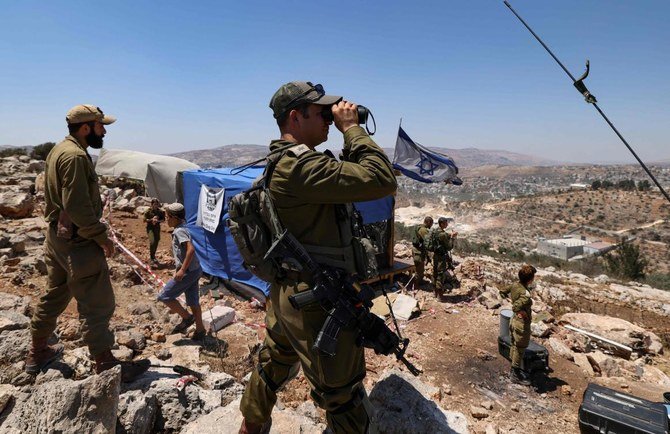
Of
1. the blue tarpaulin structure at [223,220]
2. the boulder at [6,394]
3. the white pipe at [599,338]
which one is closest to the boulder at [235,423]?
the boulder at [6,394]

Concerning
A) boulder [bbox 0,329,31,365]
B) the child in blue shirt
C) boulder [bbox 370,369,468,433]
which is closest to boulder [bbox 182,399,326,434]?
boulder [bbox 370,369,468,433]

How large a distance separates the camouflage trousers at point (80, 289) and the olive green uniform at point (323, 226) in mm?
1427

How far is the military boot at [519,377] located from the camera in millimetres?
4586

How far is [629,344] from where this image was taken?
20.1 ft

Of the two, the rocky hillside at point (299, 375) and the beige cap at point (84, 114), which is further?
the beige cap at point (84, 114)

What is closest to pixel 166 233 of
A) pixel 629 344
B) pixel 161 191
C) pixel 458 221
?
pixel 161 191

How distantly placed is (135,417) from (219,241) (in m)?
5.14

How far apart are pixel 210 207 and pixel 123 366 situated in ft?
15.0

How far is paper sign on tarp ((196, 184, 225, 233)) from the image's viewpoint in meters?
6.90

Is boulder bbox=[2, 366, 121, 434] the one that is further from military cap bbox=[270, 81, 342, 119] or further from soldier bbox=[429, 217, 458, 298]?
soldier bbox=[429, 217, 458, 298]

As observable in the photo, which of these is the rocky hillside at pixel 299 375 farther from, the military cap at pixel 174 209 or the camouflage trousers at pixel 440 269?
the military cap at pixel 174 209

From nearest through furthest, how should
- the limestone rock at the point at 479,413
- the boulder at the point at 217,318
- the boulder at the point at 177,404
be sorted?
the boulder at the point at 177,404 → the limestone rock at the point at 479,413 → the boulder at the point at 217,318

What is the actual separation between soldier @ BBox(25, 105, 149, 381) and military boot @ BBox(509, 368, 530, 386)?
442cm

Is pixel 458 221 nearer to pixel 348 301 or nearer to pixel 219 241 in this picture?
pixel 219 241
